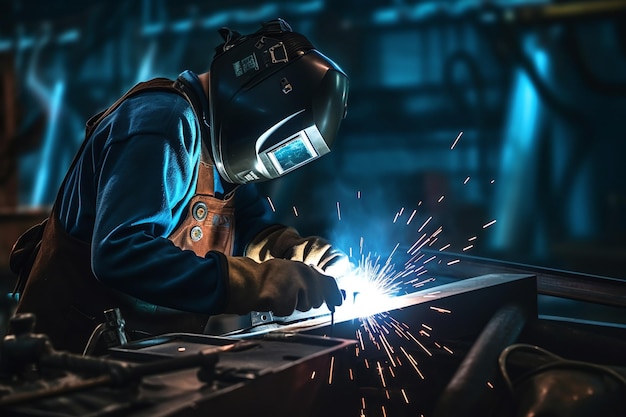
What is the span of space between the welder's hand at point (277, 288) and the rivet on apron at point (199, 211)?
0.40m

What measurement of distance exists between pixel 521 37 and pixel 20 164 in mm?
6075

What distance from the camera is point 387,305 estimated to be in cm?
197

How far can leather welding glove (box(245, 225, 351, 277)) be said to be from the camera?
2369mm

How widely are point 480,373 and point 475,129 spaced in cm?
607

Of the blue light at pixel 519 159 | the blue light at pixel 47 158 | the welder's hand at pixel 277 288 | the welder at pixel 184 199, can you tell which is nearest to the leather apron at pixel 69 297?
the welder at pixel 184 199

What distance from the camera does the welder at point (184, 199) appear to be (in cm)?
174

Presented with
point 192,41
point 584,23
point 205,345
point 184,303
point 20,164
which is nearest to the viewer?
point 205,345

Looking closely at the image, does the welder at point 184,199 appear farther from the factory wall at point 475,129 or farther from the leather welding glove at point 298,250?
the factory wall at point 475,129

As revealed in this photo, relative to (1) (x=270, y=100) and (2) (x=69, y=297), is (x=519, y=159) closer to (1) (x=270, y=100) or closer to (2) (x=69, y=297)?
(1) (x=270, y=100)

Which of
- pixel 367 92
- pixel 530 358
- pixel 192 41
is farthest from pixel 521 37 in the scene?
pixel 530 358

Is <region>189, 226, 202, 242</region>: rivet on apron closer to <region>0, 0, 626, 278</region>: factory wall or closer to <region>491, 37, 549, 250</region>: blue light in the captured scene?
<region>0, 0, 626, 278</region>: factory wall

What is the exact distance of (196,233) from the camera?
2.18 m

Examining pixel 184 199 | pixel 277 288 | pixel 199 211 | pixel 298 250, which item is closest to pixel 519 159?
pixel 298 250

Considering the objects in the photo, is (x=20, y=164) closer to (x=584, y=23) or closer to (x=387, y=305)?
(x=584, y=23)
